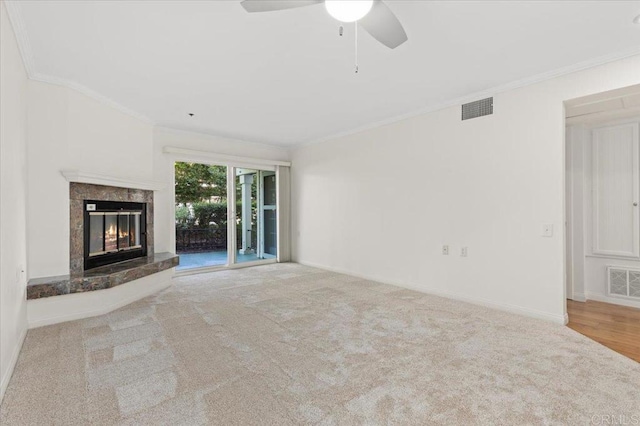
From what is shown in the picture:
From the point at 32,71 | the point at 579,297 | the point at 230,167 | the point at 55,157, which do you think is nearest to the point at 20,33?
the point at 32,71

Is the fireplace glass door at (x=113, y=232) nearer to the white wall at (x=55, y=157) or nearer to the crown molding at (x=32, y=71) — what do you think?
the white wall at (x=55, y=157)

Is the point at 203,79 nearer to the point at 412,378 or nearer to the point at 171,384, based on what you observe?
the point at 171,384

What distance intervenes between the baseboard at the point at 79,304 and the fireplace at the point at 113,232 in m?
0.43

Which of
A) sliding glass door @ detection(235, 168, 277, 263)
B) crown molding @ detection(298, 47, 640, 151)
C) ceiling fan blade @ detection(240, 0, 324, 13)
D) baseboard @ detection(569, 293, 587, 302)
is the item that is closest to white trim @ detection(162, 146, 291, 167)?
sliding glass door @ detection(235, 168, 277, 263)

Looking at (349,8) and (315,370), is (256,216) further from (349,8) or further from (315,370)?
(349,8)

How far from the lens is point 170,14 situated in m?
2.22

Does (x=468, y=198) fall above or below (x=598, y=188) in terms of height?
below

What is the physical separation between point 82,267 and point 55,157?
1254mm

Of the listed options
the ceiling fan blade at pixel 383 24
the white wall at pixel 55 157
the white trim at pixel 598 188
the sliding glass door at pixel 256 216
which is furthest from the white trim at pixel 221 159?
the white trim at pixel 598 188

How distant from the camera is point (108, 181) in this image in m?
3.73

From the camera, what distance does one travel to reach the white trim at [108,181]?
3.36m

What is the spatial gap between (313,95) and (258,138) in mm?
2445

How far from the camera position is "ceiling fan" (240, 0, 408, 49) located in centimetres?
166

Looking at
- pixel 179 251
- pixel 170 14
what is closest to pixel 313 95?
pixel 170 14
